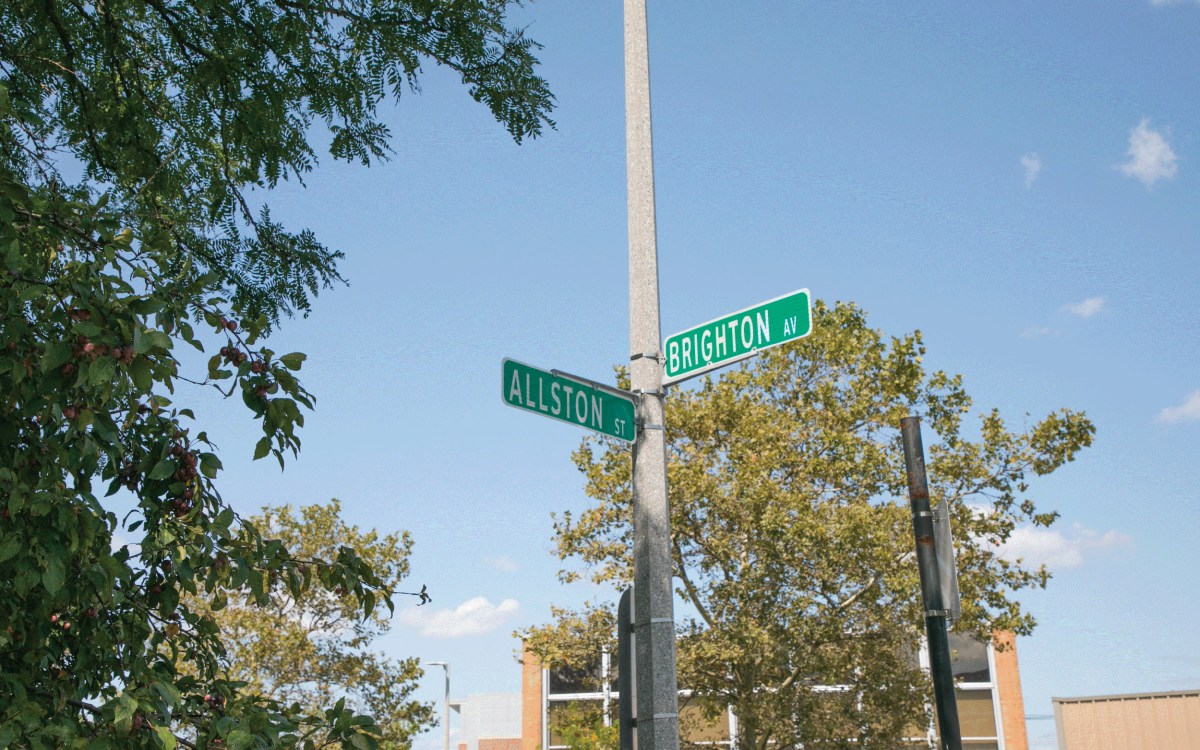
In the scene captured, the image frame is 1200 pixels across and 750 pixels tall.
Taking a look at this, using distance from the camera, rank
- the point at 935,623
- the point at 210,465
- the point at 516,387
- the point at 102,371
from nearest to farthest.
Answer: the point at 102,371
the point at 210,465
the point at 516,387
the point at 935,623

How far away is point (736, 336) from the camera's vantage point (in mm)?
6328

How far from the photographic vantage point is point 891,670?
21.4m

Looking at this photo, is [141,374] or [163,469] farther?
[163,469]

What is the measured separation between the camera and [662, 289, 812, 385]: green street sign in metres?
6.21

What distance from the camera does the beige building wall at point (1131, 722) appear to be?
28500 mm

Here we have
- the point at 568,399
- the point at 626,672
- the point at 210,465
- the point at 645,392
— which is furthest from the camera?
the point at 645,392

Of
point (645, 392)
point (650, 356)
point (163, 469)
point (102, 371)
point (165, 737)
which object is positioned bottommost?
point (165, 737)

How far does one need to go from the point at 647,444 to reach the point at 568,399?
0.53 meters

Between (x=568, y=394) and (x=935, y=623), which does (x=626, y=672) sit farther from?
(x=935, y=623)

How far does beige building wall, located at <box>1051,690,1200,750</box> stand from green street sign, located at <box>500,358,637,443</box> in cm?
2765

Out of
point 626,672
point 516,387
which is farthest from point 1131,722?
point 516,387

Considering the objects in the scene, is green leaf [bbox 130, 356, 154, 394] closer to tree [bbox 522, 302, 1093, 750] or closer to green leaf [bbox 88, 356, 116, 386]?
green leaf [bbox 88, 356, 116, 386]

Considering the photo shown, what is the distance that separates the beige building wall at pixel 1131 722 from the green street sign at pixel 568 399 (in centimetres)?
2765

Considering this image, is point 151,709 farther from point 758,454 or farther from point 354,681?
point 354,681
